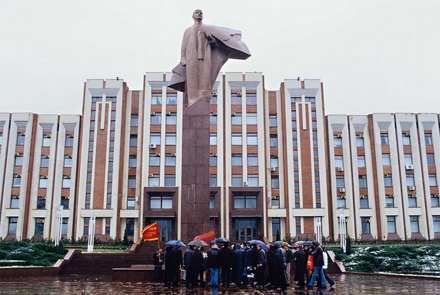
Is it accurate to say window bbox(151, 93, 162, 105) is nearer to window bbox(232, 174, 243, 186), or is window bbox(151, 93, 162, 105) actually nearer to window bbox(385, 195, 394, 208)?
window bbox(232, 174, 243, 186)

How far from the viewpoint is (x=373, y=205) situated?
128 ft

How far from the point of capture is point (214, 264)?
11.7m

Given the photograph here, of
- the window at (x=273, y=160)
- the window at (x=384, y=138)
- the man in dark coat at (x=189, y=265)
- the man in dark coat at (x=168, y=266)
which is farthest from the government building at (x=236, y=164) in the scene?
the man in dark coat at (x=189, y=265)

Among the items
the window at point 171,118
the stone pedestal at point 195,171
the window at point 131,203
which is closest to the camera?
the stone pedestal at point 195,171

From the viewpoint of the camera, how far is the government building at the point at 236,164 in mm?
37438

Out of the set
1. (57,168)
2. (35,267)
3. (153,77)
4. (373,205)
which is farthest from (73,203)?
(373,205)

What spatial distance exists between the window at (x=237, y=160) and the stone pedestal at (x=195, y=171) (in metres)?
22.0

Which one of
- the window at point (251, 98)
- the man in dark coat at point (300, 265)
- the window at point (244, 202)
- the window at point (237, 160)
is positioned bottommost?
the man in dark coat at point (300, 265)

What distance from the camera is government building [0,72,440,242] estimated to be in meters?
37.4

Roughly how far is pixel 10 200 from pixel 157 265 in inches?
1182

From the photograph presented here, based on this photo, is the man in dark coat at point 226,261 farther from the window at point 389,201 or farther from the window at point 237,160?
the window at point 389,201

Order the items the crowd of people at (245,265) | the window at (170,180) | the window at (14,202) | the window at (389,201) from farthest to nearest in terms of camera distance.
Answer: the window at (389,201), the window at (14,202), the window at (170,180), the crowd of people at (245,265)

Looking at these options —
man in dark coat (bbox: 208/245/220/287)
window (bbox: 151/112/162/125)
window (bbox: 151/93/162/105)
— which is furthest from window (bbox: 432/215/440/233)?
man in dark coat (bbox: 208/245/220/287)

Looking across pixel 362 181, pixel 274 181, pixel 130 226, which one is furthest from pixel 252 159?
pixel 130 226
